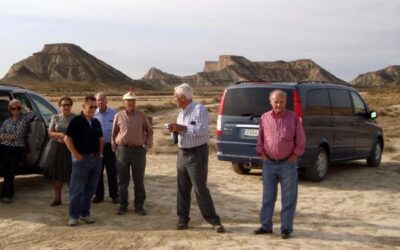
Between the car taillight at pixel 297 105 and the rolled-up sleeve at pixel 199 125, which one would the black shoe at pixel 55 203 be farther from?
the car taillight at pixel 297 105

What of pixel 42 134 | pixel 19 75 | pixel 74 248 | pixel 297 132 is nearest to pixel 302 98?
pixel 297 132

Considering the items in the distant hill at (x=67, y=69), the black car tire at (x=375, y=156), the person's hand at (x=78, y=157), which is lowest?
the black car tire at (x=375, y=156)

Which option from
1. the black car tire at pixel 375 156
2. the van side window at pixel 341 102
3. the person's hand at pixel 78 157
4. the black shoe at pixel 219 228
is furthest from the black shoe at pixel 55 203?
the black car tire at pixel 375 156

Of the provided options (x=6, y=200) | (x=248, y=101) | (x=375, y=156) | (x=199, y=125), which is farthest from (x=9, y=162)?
(x=375, y=156)

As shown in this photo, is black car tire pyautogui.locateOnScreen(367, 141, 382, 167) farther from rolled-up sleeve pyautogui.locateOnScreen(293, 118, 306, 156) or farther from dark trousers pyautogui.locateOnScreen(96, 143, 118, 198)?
rolled-up sleeve pyautogui.locateOnScreen(293, 118, 306, 156)

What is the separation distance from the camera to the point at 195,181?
22.2ft

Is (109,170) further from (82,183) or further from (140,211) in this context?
(82,183)

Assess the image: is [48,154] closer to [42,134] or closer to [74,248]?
[42,134]

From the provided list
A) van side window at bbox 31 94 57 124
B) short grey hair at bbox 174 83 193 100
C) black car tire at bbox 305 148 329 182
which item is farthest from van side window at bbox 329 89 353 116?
van side window at bbox 31 94 57 124

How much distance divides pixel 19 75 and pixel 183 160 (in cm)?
15299

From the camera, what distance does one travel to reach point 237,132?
10.3m

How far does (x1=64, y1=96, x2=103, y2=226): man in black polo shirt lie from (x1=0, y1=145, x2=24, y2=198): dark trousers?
1636mm

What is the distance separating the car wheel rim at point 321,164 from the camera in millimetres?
10609

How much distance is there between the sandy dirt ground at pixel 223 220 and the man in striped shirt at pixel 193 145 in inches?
15.2
